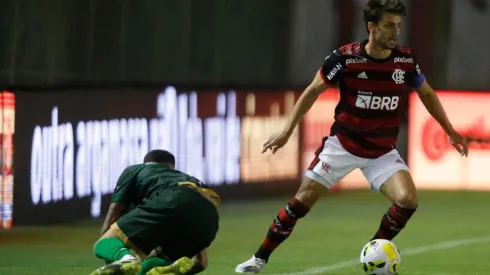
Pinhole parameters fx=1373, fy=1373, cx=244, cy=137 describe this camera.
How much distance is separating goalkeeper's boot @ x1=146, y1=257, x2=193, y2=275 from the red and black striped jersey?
5.73ft

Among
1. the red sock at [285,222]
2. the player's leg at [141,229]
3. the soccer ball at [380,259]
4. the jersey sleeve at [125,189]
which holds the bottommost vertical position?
the soccer ball at [380,259]

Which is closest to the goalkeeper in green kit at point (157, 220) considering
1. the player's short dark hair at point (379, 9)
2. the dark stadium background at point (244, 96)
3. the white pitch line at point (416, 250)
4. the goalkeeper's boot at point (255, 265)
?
the goalkeeper's boot at point (255, 265)

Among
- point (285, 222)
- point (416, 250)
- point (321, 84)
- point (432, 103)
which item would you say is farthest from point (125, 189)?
point (416, 250)

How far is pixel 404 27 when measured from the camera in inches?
694

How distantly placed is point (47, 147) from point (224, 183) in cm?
361

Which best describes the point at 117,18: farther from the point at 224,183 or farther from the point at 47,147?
the point at 224,183

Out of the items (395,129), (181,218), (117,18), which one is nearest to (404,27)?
(117,18)

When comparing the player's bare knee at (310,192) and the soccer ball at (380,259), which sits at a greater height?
the player's bare knee at (310,192)

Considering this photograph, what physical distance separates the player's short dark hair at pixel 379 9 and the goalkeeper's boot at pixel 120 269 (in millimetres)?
2377

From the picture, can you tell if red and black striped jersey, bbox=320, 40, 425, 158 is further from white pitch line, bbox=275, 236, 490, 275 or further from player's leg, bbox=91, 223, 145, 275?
player's leg, bbox=91, 223, 145, 275

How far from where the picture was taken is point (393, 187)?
29.2 feet

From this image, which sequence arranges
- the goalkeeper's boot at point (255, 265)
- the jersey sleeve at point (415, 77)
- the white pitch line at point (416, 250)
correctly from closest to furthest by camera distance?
1. the jersey sleeve at point (415, 77)
2. the goalkeeper's boot at point (255, 265)
3. the white pitch line at point (416, 250)

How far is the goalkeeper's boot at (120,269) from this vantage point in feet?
24.7

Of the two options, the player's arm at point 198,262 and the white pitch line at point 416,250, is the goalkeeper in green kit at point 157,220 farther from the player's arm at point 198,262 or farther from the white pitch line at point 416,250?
the white pitch line at point 416,250
